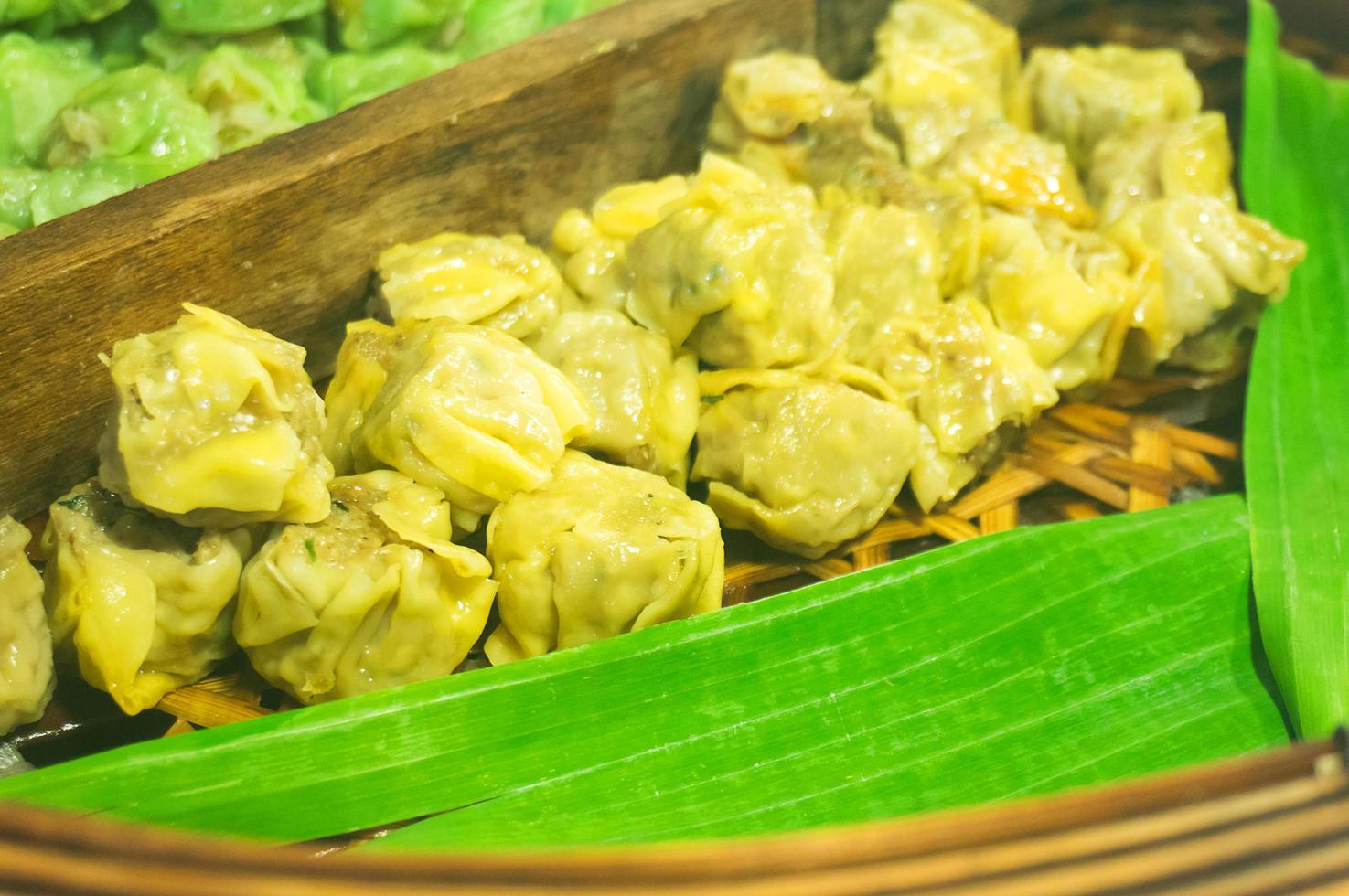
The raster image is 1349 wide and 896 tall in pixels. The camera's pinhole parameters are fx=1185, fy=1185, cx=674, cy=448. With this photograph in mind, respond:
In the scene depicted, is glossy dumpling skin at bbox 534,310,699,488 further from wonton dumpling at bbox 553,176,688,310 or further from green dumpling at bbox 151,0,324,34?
green dumpling at bbox 151,0,324,34

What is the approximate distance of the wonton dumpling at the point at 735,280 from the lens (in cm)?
224

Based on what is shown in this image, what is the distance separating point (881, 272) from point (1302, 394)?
950 millimetres

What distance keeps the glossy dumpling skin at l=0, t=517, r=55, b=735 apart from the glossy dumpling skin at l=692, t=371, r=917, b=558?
3.73ft

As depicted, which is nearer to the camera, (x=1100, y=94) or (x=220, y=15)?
(x=220, y=15)

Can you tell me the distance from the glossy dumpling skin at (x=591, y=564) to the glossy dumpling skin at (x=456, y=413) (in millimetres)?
69

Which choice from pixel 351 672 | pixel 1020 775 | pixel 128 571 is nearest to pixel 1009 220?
pixel 1020 775

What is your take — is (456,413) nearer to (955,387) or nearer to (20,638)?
(20,638)

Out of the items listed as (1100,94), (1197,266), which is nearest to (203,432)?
(1197,266)

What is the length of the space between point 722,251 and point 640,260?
0.18m

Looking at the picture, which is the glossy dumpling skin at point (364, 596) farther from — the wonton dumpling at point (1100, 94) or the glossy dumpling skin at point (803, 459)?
the wonton dumpling at point (1100, 94)

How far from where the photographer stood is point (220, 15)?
7.86ft

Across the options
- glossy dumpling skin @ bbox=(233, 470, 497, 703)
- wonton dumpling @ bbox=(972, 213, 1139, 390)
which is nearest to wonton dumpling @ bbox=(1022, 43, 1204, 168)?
wonton dumpling @ bbox=(972, 213, 1139, 390)

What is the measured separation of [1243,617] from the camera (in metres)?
2.10

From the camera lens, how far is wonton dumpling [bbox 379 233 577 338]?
2213mm
